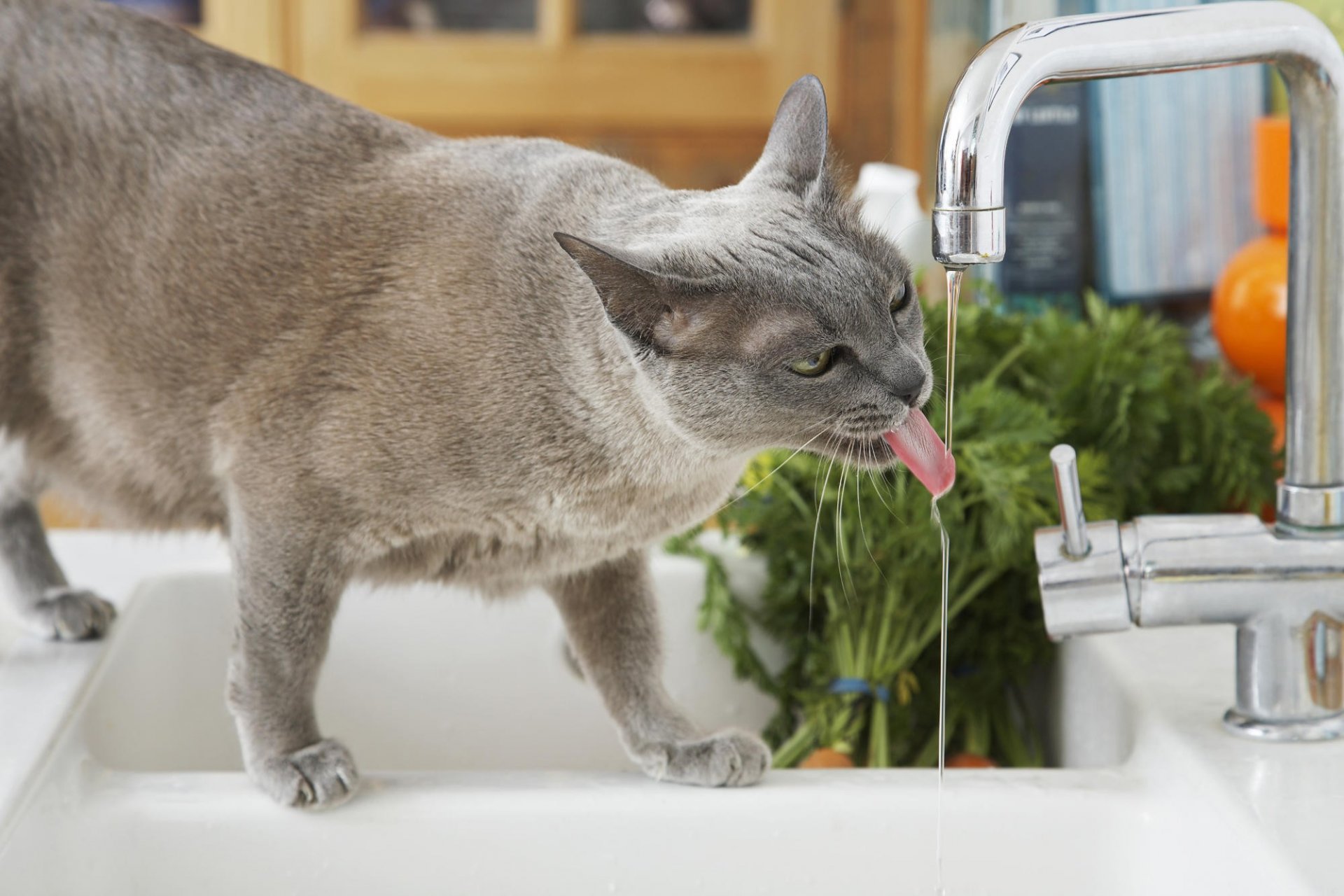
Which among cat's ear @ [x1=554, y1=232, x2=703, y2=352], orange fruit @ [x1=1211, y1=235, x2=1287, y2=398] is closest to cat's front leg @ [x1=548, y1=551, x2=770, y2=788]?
cat's ear @ [x1=554, y1=232, x2=703, y2=352]

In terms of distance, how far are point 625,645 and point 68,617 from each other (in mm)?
427

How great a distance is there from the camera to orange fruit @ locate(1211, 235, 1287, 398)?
1337mm

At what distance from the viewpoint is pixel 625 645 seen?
105 centimetres

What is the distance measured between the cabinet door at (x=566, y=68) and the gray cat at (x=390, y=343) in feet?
4.86

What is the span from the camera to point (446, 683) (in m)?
1.25

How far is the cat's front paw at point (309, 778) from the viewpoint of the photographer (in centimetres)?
89

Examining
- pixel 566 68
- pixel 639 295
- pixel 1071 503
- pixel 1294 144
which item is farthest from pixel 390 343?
pixel 566 68

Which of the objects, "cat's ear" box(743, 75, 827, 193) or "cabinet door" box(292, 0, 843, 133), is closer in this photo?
"cat's ear" box(743, 75, 827, 193)

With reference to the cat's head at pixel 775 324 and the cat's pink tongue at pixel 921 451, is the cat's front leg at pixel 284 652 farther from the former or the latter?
the cat's pink tongue at pixel 921 451

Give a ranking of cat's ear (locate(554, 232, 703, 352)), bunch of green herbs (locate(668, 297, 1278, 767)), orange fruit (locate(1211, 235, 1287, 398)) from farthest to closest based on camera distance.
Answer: orange fruit (locate(1211, 235, 1287, 398))
bunch of green herbs (locate(668, 297, 1278, 767))
cat's ear (locate(554, 232, 703, 352))

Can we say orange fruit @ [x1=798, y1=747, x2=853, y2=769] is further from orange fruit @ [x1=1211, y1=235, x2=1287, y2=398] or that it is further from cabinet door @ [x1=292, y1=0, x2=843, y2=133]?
cabinet door @ [x1=292, y1=0, x2=843, y2=133]

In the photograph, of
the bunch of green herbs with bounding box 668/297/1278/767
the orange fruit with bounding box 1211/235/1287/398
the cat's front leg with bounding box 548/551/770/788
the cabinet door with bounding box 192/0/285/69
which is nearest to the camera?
the cat's front leg with bounding box 548/551/770/788

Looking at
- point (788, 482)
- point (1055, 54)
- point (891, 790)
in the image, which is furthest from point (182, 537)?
point (1055, 54)

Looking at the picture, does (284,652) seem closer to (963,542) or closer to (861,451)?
(861,451)
